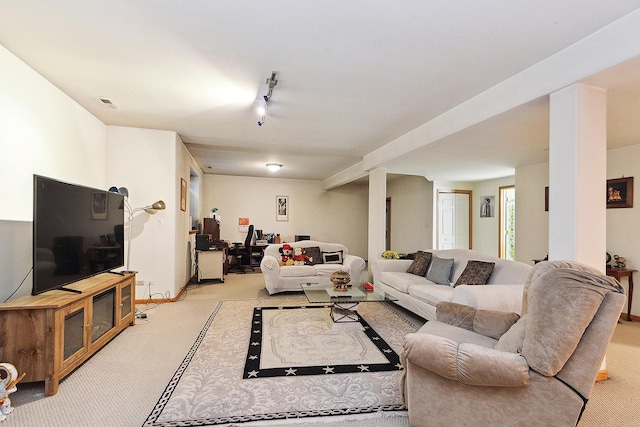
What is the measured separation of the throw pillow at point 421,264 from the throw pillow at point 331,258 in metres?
1.49

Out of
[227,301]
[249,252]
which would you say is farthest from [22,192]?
[249,252]

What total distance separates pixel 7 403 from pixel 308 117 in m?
3.42

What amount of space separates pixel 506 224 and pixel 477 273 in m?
3.83

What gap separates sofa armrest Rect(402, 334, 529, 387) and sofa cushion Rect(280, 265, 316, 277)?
3579 mm

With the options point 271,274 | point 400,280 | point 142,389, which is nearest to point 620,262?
point 400,280

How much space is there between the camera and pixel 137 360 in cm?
264

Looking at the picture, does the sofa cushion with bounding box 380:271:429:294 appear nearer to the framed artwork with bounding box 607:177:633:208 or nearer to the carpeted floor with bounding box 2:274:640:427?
the carpeted floor with bounding box 2:274:640:427

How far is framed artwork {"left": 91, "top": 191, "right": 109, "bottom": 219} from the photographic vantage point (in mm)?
2908

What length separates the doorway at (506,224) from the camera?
6.53m

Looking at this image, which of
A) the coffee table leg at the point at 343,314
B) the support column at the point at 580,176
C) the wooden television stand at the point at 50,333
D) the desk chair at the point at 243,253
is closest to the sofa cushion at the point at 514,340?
the support column at the point at 580,176

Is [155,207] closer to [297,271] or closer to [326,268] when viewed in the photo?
[297,271]

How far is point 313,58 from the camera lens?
2.40 metres

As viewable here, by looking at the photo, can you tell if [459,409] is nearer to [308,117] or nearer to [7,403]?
[7,403]

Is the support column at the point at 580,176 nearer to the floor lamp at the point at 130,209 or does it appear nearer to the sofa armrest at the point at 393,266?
the sofa armrest at the point at 393,266
